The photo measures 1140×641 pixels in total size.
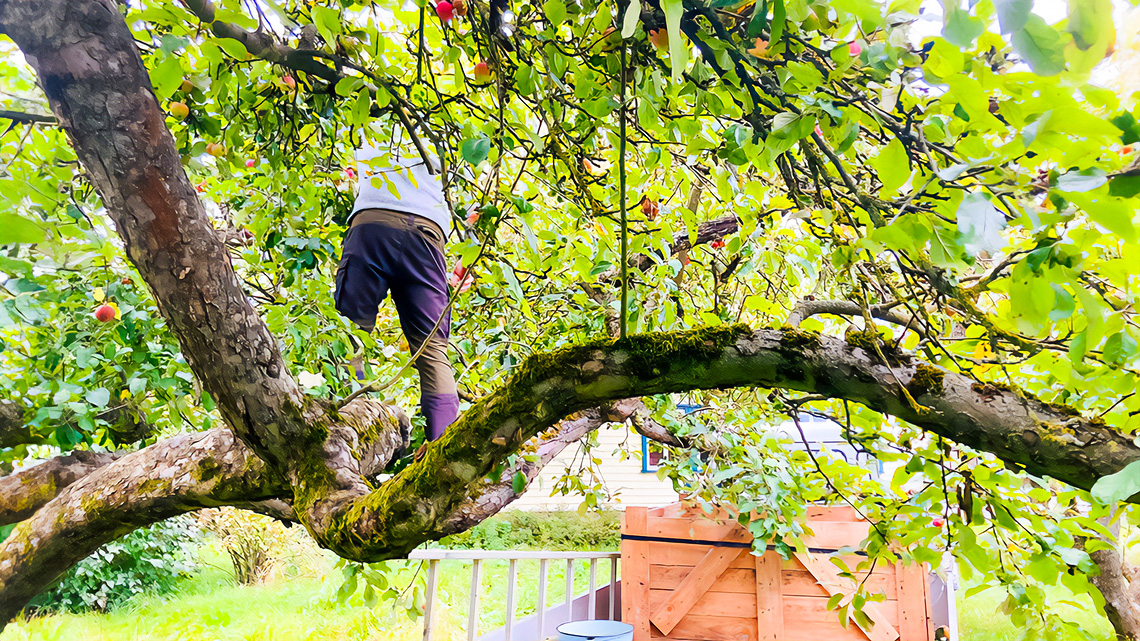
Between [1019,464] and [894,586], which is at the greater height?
[1019,464]

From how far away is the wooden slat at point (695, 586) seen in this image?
4715 mm

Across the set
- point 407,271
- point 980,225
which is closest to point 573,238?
point 407,271

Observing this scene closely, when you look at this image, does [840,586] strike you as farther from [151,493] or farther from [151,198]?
[151,198]

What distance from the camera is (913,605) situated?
4.61 metres

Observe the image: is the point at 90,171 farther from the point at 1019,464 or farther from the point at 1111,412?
the point at 1111,412

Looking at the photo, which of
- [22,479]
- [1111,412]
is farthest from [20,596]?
[1111,412]

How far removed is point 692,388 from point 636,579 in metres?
4.19

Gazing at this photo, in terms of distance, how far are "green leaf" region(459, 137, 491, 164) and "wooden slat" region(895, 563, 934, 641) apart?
4812mm

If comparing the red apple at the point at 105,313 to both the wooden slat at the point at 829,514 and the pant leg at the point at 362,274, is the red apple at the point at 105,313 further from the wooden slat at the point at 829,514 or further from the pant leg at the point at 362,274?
the wooden slat at the point at 829,514

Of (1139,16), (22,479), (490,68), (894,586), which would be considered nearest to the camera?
(1139,16)

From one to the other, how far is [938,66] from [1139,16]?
0.60ft

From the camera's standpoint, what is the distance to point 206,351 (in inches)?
53.5

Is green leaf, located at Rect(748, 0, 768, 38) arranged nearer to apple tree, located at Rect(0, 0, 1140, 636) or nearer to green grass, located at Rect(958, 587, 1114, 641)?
apple tree, located at Rect(0, 0, 1140, 636)

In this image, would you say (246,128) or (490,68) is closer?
(490,68)
